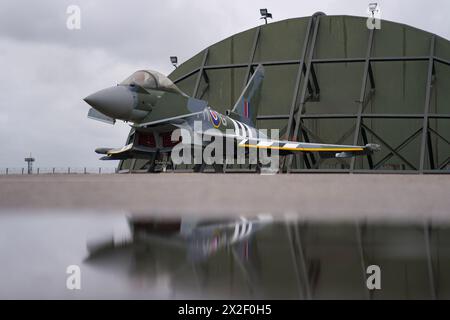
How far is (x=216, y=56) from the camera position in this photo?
3544 cm

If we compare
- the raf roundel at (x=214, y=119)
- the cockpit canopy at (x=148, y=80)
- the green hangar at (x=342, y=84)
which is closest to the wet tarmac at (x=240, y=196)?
the cockpit canopy at (x=148, y=80)

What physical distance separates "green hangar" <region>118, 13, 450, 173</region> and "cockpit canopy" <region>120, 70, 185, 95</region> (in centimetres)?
1354

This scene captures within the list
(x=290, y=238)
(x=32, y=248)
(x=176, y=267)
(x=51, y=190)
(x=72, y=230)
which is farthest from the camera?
(x=51, y=190)

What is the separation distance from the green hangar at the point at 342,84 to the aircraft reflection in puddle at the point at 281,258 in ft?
76.8

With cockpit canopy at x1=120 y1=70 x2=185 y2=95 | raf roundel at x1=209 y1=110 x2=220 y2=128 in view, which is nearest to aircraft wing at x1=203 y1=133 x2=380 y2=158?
raf roundel at x1=209 y1=110 x2=220 y2=128

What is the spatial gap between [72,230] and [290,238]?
2.07 meters

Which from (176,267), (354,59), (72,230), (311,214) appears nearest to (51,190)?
(72,230)

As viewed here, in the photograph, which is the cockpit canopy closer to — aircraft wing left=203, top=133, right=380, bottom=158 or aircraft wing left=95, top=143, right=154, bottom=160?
aircraft wing left=95, top=143, right=154, bottom=160

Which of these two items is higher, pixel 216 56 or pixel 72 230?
pixel 216 56

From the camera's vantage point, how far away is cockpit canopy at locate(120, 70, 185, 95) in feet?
47.8

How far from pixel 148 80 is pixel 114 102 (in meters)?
1.55

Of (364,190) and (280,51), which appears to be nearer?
(364,190)

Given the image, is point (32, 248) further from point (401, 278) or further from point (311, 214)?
point (311, 214)

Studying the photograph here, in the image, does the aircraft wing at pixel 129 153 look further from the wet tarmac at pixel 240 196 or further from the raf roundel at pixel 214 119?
the wet tarmac at pixel 240 196
